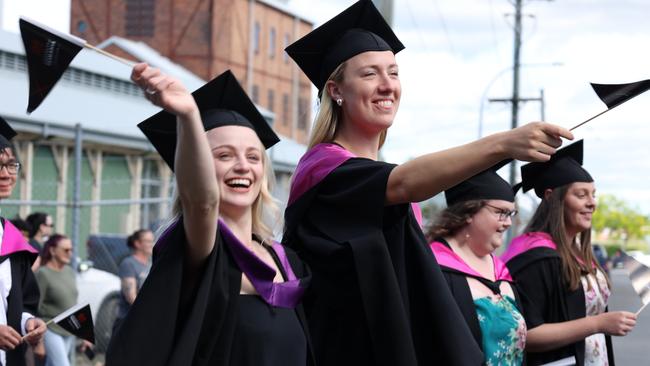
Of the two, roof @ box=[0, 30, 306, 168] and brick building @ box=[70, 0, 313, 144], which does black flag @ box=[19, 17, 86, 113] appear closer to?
roof @ box=[0, 30, 306, 168]

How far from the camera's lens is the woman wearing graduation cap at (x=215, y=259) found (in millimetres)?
3625

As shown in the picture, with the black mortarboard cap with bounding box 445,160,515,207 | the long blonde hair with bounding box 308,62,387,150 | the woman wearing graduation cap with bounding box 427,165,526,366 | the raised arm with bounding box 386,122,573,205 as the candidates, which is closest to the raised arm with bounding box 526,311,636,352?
the woman wearing graduation cap with bounding box 427,165,526,366

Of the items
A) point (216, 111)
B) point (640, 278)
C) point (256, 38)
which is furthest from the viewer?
point (256, 38)

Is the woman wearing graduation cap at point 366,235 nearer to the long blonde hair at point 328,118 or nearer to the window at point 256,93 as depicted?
the long blonde hair at point 328,118

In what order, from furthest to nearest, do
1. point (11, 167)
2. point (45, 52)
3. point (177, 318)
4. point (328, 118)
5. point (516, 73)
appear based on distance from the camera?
point (516, 73) < point (11, 167) < point (328, 118) < point (45, 52) < point (177, 318)

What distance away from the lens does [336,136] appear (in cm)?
464

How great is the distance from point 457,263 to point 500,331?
44cm

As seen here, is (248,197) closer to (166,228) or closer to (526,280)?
(166,228)

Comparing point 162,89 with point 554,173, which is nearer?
point 162,89

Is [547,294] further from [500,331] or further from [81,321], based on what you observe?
[81,321]

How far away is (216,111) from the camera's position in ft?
14.5

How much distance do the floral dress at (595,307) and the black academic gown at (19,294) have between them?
10.4 feet

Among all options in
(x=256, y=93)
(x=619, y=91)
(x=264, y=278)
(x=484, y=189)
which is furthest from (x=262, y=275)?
(x=256, y=93)

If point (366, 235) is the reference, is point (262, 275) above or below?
below
